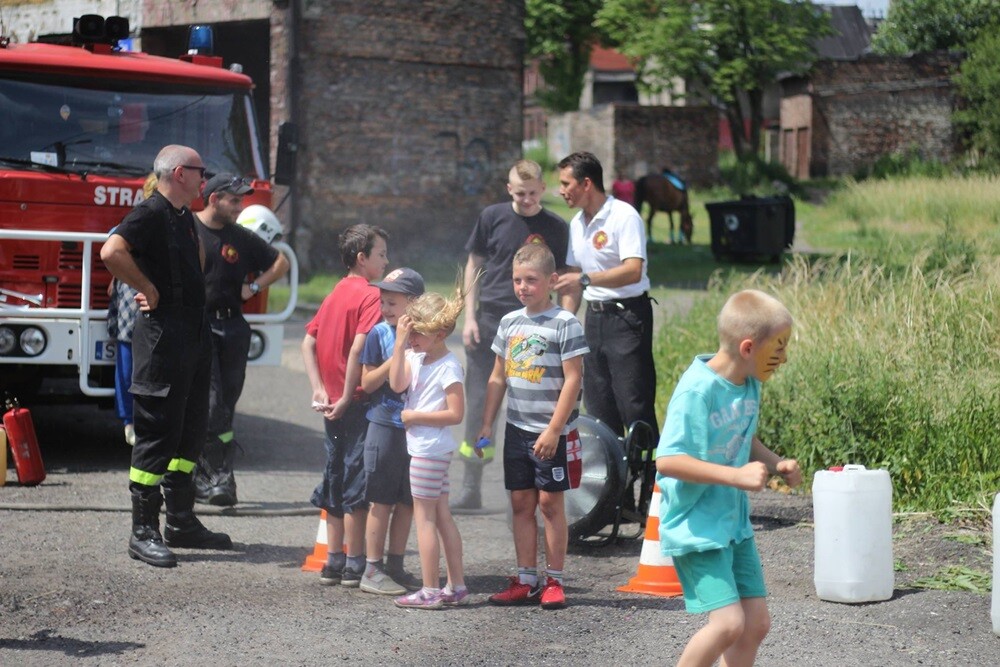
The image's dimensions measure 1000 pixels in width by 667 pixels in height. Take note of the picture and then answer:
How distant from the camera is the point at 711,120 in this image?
41.1m

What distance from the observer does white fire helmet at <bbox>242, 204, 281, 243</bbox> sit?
9398 millimetres

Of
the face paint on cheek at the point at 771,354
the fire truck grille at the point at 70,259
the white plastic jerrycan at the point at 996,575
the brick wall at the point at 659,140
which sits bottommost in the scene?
the white plastic jerrycan at the point at 996,575

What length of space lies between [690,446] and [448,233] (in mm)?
20791

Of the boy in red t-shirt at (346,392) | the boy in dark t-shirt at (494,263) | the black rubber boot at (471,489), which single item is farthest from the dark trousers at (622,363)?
the boy in red t-shirt at (346,392)

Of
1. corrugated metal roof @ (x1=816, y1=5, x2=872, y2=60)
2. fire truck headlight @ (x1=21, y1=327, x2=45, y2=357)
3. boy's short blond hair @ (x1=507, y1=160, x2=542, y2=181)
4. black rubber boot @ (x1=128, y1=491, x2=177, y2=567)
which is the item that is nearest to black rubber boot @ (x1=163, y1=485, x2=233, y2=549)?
black rubber boot @ (x1=128, y1=491, x2=177, y2=567)

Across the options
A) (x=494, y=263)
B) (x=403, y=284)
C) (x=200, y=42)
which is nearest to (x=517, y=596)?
(x=403, y=284)

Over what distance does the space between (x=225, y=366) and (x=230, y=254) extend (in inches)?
26.1

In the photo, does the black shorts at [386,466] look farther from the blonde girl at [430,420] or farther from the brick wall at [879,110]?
the brick wall at [879,110]

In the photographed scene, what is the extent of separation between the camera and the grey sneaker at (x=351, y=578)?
6543mm

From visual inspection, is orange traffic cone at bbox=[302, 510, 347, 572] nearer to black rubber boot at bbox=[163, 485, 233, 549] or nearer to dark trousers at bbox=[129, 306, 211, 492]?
black rubber boot at bbox=[163, 485, 233, 549]

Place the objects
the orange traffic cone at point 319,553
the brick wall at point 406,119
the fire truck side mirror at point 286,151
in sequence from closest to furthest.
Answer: the orange traffic cone at point 319,553 < the fire truck side mirror at point 286,151 < the brick wall at point 406,119

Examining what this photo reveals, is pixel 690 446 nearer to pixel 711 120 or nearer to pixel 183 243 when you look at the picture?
pixel 183 243

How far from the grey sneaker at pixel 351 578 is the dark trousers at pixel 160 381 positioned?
119cm

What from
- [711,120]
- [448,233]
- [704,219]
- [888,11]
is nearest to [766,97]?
[888,11]
